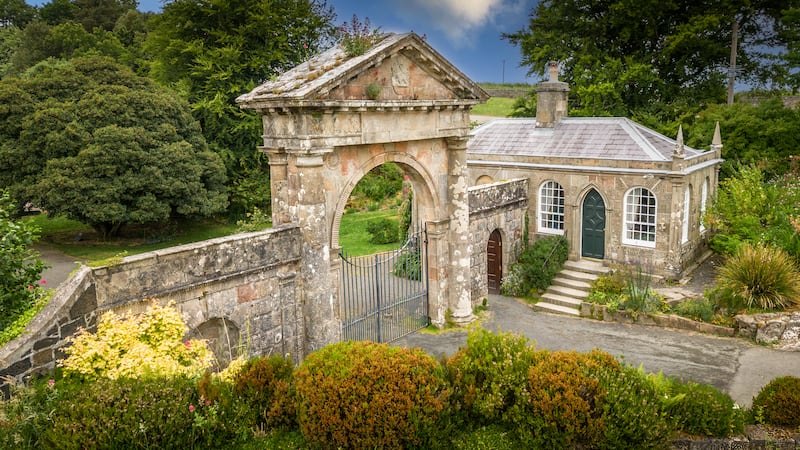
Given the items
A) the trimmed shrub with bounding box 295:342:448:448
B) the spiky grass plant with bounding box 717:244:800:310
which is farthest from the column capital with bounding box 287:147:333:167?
the spiky grass plant with bounding box 717:244:800:310

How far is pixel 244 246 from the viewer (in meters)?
11.6

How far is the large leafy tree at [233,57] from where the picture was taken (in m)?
31.3

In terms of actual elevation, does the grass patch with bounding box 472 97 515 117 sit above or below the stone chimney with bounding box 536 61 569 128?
above

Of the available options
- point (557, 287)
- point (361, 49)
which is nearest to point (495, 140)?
point (557, 287)

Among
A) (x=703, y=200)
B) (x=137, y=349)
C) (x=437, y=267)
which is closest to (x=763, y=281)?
(x=703, y=200)

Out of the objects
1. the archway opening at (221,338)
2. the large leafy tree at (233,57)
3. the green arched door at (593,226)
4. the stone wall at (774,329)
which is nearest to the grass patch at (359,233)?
the large leafy tree at (233,57)

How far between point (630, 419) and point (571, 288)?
11261 mm

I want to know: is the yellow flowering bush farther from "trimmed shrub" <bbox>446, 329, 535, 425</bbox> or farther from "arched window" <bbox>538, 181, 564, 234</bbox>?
"arched window" <bbox>538, 181, 564, 234</bbox>

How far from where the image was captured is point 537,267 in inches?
771

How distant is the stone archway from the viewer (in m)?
12.2

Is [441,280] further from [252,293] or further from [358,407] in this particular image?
[358,407]

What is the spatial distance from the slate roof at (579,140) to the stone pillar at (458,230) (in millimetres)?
5293

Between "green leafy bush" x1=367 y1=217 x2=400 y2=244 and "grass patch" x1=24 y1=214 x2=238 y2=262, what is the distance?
6939 millimetres

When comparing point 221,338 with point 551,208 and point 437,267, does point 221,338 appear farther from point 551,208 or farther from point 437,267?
point 551,208
